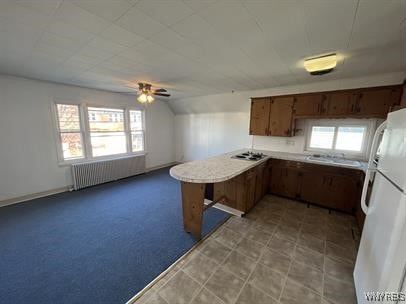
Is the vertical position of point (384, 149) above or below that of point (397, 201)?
above

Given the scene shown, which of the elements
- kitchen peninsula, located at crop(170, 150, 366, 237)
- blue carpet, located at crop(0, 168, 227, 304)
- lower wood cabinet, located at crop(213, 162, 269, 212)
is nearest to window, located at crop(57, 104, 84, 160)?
blue carpet, located at crop(0, 168, 227, 304)

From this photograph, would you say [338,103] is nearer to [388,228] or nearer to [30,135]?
[388,228]

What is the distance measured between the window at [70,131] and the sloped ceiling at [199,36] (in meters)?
1.21

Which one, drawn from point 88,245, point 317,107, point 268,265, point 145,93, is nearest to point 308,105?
point 317,107

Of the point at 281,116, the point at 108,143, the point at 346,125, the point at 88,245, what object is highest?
the point at 281,116

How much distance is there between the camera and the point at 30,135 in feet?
11.3

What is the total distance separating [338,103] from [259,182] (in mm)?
2084

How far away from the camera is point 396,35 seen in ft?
5.19

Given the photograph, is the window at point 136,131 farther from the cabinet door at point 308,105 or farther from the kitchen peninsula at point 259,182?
the cabinet door at point 308,105

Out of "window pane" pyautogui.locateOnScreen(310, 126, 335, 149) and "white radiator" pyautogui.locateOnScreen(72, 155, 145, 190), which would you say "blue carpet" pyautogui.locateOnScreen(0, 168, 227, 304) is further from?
"window pane" pyautogui.locateOnScreen(310, 126, 335, 149)

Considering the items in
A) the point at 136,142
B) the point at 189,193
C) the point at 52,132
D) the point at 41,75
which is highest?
the point at 41,75

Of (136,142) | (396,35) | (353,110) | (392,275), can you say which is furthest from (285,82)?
(136,142)

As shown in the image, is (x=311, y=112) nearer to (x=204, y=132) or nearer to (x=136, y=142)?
(x=204, y=132)

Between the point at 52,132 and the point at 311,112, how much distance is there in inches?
221
